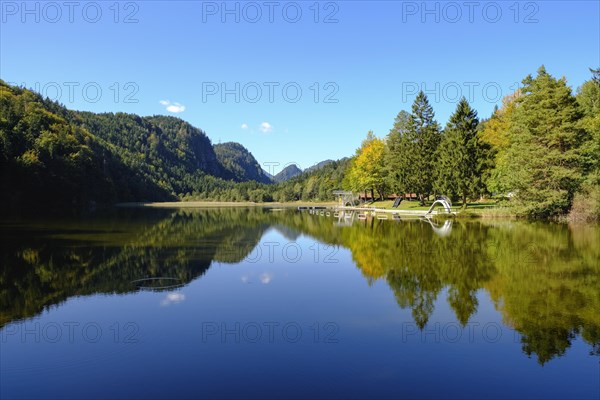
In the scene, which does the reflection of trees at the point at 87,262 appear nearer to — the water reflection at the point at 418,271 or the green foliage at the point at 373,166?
the water reflection at the point at 418,271

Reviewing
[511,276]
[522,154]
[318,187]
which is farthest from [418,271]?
[318,187]

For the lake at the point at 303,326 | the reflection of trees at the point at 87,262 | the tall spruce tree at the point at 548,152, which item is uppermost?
the tall spruce tree at the point at 548,152

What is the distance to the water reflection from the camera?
37.3ft

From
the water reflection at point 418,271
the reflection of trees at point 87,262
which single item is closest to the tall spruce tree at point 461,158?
the water reflection at point 418,271

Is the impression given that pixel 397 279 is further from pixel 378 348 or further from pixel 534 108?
pixel 534 108

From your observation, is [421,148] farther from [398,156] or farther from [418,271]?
[418,271]

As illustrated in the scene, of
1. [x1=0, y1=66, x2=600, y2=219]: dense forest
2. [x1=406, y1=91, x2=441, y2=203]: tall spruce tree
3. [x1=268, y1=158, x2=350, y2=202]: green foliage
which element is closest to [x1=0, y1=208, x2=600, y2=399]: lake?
[x1=0, y1=66, x2=600, y2=219]: dense forest

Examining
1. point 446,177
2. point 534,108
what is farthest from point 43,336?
point 446,177

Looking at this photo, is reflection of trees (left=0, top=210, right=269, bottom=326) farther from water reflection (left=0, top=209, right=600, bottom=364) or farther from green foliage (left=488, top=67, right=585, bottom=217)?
green foliage (left=488, top=67, right=585, bottom=217)

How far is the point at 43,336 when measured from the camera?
980cm

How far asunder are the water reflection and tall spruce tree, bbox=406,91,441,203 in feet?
111

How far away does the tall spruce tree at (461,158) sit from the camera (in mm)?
53906

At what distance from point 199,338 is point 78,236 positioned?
25.0 meters

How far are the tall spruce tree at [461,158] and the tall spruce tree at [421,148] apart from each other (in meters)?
5.05
